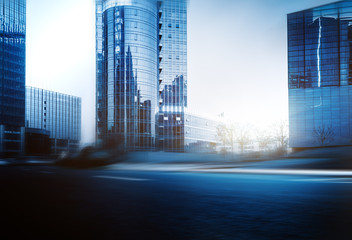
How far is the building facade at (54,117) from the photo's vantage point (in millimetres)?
123938

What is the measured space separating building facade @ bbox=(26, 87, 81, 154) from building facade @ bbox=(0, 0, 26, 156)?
8904 mm

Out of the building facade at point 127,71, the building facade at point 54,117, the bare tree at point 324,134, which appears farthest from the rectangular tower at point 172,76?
the building facade at point 54,117

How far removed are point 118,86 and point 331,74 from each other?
48.8m

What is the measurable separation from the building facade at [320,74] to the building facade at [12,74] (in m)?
73.1

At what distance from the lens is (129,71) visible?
240ft

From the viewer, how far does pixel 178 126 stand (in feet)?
274

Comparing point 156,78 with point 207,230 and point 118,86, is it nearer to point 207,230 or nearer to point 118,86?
point 118,86

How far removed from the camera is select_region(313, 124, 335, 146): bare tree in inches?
3270

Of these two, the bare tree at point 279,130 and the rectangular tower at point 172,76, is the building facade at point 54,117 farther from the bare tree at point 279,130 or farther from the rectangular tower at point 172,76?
the bare tree at point 279,130

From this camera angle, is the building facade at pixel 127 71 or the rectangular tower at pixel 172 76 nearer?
the building facade at pixel 127 71

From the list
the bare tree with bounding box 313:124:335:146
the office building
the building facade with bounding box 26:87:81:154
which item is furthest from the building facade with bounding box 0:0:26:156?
the bare tree with bounding box 313:124:335:146

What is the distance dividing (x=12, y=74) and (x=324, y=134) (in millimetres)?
82899

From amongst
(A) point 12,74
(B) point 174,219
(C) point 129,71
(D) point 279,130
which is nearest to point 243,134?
(D) point 279,130

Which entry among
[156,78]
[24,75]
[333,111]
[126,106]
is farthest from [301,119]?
[24,75]
